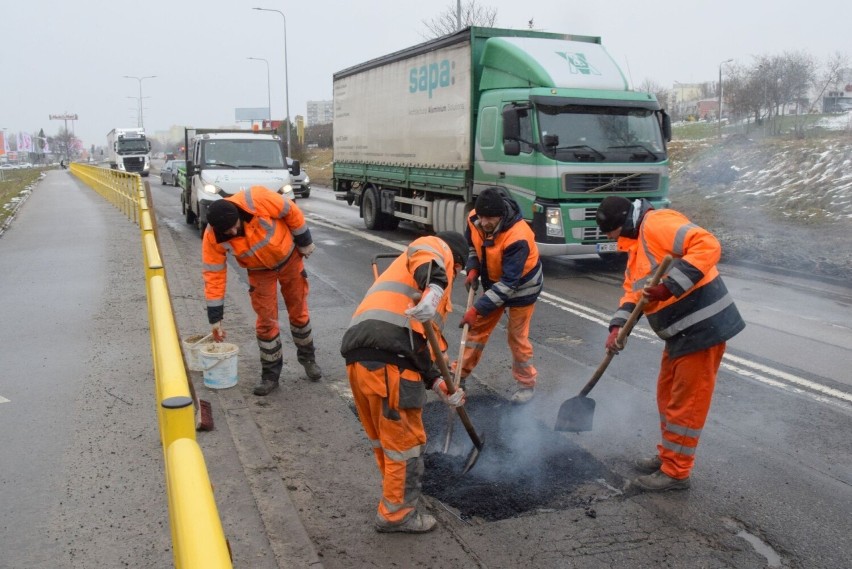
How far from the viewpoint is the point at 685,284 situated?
3844mm

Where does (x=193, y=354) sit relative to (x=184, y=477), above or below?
below

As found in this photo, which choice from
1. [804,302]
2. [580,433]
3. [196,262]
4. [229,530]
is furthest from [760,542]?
[196,262]

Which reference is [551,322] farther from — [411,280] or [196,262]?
[196,262]

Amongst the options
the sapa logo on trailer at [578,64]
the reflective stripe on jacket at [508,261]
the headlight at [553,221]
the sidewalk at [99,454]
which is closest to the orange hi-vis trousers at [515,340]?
the reflective stripe on jacket at [508,261]

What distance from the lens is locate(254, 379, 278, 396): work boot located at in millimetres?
5758

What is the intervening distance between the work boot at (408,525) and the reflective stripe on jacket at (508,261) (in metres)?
1.73

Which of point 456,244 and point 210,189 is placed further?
point 210,189

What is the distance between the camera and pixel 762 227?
46.2 ft

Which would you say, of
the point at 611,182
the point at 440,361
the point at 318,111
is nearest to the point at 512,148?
the point at 611,182

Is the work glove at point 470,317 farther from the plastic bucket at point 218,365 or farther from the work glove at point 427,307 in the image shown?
the plastic bucket at point 218,365

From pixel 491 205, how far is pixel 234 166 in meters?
11.2

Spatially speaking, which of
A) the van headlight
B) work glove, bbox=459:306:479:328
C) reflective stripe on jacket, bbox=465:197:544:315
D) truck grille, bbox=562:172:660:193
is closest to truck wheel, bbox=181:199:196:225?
the van headlight

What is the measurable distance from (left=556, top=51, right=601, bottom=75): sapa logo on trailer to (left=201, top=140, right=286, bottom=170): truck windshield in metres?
6.69

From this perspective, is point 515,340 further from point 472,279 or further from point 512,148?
point 512,148
